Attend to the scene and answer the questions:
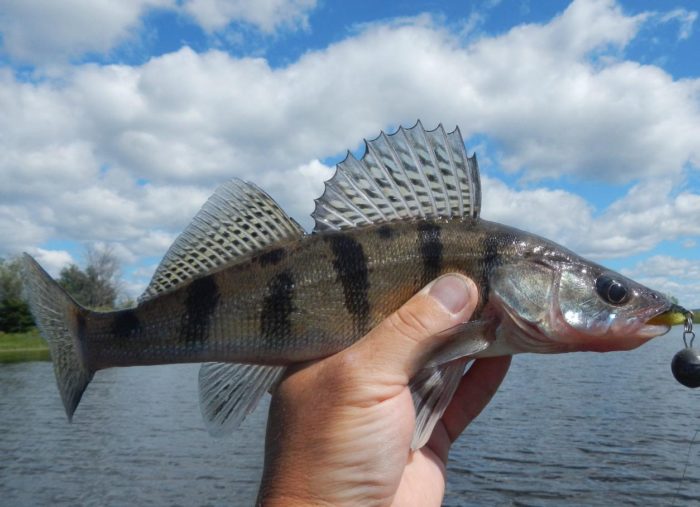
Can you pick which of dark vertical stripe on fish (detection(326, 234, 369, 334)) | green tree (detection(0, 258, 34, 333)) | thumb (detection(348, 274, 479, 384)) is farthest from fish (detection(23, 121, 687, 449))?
green tree (detection(0, 258, 34, 333))

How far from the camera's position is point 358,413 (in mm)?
3424

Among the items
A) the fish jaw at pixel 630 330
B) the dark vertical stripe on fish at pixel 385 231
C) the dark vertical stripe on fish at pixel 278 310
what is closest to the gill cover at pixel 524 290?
the fish jaw at pixel 630 330

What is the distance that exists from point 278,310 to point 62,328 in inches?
59.6

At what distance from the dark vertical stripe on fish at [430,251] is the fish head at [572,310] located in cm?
39

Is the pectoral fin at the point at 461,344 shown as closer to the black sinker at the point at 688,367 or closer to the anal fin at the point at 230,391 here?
the anal fin at the point at 230,391

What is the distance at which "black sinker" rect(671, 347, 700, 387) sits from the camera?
448 cm

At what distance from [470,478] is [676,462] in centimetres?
619

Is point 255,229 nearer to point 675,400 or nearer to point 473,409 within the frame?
point 473,409

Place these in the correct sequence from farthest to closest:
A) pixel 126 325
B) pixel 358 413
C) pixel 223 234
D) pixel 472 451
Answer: pixel 472 451 < pixel 223 234 < pixel 126 325 < pixel 358 413

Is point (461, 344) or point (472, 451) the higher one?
point (461, 344)

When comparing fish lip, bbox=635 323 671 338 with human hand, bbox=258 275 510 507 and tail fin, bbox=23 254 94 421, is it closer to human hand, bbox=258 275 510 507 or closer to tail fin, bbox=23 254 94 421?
human hand, bbox=258 275 510 507

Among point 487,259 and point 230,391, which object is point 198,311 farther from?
point 487,259

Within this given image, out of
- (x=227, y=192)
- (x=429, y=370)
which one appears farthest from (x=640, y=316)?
(x=227, y=192)

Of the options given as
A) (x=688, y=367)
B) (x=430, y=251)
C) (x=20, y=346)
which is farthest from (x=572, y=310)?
(x=20, y=346)
